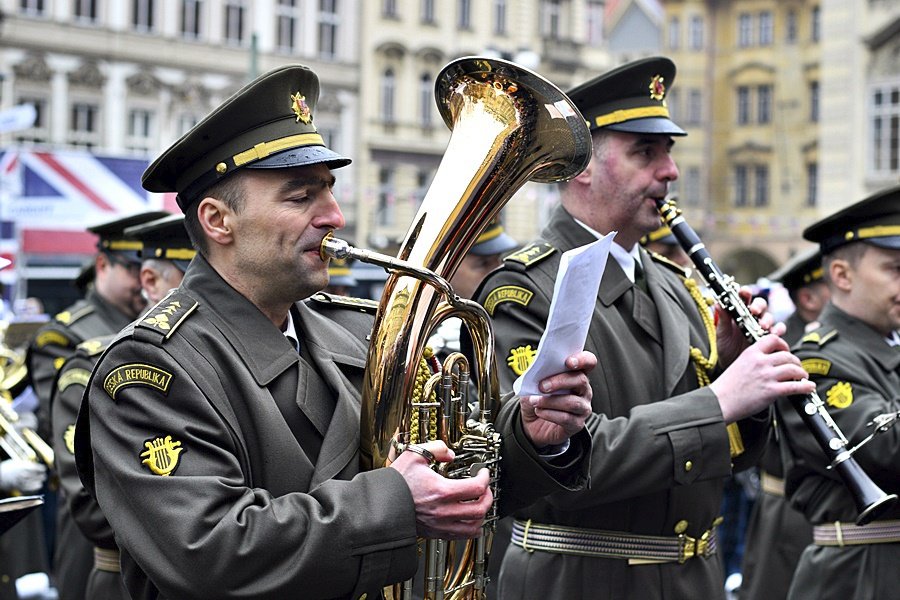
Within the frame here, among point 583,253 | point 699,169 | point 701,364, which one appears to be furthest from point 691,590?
point 699,169

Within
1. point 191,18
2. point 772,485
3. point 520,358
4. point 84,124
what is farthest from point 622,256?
point 191,18

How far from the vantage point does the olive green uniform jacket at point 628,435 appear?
400 centimetres

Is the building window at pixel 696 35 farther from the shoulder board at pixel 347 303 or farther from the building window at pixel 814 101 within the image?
the shoulder board at pixel 347 303

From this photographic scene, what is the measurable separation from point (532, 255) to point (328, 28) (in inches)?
1464

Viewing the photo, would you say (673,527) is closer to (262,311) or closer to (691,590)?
(691,590)

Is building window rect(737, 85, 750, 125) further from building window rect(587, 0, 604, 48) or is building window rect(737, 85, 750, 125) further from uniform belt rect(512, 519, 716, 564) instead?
uniform belt rect(512, 519, 716, 564)

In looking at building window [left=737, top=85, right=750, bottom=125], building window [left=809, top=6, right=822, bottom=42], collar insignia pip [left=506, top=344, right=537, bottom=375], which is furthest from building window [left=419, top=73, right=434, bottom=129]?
collar insignia pip [left=506, top=344, right=537, bottom=375]

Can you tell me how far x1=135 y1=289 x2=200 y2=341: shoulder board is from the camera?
3.11 m

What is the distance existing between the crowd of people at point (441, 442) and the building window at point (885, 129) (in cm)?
3021

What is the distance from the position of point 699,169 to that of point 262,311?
51907 millimetres

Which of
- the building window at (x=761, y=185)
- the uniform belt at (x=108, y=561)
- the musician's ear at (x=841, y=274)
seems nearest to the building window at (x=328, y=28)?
the building window at (x=761, y=185)

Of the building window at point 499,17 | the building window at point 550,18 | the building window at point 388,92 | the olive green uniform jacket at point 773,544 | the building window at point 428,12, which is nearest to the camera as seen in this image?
the olive green uniform jacket at point 773,544

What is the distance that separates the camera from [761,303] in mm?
4211

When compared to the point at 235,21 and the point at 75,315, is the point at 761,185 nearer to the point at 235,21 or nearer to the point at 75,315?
the point at 235,21
